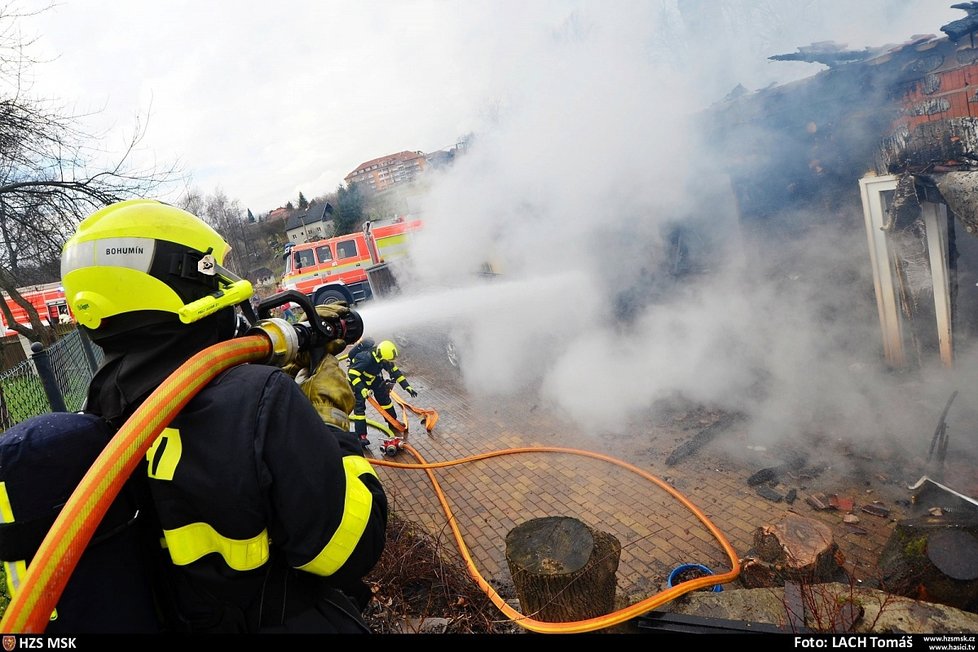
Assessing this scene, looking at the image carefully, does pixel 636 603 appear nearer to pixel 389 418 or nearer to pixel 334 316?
pixel 334 316

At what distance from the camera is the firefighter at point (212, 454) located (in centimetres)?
131

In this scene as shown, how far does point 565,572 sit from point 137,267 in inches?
95.9

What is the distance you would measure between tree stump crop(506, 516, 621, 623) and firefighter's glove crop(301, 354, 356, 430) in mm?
1499

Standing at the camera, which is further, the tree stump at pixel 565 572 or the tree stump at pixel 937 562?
the tree stump at pixel 937 562

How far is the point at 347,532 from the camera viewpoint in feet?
4.75

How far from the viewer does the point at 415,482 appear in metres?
5.91

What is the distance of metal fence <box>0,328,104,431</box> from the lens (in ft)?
14.5

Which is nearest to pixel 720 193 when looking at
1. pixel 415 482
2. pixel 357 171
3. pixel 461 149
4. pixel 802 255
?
pixel 802 255

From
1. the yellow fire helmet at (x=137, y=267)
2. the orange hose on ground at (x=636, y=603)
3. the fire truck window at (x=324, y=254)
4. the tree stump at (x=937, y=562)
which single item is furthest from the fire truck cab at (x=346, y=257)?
the yellow fire helmet at (x=137, y=267)

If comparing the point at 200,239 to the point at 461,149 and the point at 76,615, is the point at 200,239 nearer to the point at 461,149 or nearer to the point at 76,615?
the point at 76,615

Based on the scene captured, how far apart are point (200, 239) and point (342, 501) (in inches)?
37.2

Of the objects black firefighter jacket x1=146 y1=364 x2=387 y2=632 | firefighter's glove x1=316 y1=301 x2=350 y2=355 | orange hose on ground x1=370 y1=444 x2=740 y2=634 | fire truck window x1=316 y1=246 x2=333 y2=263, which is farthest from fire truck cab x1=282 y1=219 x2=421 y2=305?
black firefighter jacket x1=146 y1=364 x2=387 y2=632

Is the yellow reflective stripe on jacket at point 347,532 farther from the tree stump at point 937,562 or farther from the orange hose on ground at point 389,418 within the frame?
the orange hose on ground at point 389,418

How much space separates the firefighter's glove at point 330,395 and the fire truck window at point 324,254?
13.8 m
